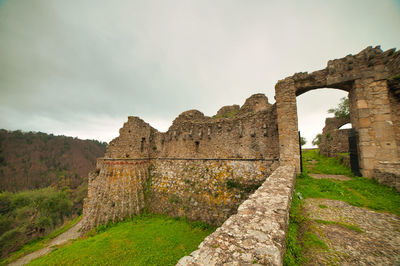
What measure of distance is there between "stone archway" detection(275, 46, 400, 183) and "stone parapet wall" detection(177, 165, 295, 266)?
5614mm

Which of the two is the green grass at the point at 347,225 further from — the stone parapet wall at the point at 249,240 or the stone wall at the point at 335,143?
the stone wall at the point at 335,143

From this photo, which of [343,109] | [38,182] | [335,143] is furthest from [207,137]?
[38,182]

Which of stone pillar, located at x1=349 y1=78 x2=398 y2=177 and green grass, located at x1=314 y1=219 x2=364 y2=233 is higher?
stone pillar, located at x1=349 y1=78 x2=398 y2=177

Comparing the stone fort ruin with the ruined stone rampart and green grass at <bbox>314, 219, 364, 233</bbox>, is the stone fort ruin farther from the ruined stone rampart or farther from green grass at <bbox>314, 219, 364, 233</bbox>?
green grass at <bbox>314, 219, 364, 233</bbox>

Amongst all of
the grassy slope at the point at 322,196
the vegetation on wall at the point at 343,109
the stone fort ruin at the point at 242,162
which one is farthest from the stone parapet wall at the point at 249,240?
the vegetation on wall at the point at 343,109

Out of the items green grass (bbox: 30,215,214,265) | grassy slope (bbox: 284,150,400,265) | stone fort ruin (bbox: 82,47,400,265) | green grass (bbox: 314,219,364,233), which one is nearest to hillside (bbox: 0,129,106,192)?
stone fort ruin (bbox: 82,47,400,265)

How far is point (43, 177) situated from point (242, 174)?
66939 millimetres

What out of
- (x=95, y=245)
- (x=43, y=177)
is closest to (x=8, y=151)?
(x=43, y=177)

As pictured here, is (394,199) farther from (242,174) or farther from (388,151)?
(242,174)

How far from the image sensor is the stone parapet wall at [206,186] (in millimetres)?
7762

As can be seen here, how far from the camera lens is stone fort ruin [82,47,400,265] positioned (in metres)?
2.18

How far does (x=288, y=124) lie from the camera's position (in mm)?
7094

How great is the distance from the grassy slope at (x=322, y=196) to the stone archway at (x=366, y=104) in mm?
1303

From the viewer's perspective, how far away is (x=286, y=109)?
7176mm
